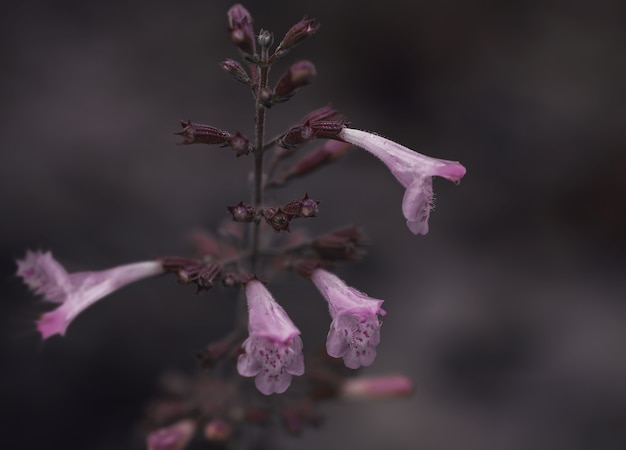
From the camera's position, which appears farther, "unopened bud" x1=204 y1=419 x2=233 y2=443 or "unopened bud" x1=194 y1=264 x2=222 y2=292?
"unopened bud" x1=204 y1=419 x2=233 y2=443

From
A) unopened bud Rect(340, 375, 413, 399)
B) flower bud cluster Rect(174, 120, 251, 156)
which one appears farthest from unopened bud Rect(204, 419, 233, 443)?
flower bud cluster Rect(174, 120, 251, 156)

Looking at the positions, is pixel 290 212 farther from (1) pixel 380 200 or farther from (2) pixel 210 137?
(1) pixel 380 200

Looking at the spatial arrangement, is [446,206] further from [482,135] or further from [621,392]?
[621,392]

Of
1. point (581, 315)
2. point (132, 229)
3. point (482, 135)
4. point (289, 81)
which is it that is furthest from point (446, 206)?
point (289, 81)

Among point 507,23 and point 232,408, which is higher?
point 507,23

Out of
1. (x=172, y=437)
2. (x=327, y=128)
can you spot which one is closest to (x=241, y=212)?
(x=327, y=128)

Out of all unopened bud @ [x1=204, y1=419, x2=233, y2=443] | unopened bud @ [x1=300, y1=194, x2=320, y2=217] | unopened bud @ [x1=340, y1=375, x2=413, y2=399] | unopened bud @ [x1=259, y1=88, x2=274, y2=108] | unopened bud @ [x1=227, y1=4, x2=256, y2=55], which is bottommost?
unopened bud @ [x1=340, y1=375, x2=413, y2=399]

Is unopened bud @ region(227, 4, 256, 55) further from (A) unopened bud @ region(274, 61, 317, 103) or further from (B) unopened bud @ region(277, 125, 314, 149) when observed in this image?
(B) unopened bud @ region(277, 125, 314, 149)
